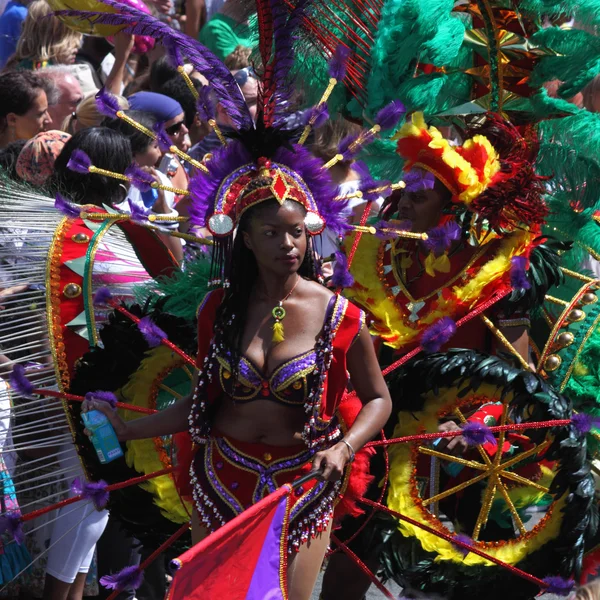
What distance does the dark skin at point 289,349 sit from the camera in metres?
3.33

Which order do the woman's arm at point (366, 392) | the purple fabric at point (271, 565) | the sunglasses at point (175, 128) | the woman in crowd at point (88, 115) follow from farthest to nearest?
the sunglasses at point (175, 128) → the woman in crowd at point (88, 115) → the woman's arm at point (366, 392) → the purple fabric at point (271, 565)

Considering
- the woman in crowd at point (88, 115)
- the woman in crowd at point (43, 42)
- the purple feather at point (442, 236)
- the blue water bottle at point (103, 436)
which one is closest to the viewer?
the blue water bottle at point (103, 436)

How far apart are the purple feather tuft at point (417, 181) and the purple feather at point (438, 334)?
50 cm

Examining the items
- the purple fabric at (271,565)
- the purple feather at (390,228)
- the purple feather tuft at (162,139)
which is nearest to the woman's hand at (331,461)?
the purple fabric at (271,565)

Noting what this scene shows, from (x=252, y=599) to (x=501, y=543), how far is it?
4.23ft

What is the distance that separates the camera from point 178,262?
15.5 feet

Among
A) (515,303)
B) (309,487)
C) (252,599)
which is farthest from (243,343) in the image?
(515,303)

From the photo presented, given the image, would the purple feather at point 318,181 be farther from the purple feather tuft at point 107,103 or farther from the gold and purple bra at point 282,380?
the purple feather tuft at point 107,103

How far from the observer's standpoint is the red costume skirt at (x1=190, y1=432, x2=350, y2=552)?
131 inches

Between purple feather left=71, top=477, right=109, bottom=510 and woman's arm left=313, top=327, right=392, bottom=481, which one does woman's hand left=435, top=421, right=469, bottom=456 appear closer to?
woman's arm left=313, top=327, right=392, bottom=481

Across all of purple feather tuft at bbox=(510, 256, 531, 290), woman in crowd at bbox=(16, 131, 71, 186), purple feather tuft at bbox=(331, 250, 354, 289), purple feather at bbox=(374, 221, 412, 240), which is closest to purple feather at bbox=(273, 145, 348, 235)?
purple feather tuft at bbox=(331, 250, 354, 289)

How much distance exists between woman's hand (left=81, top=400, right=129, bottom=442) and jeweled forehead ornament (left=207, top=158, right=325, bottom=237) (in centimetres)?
63

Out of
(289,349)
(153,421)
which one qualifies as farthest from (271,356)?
(153,421)

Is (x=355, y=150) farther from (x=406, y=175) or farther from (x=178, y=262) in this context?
(x=178, y=262)
